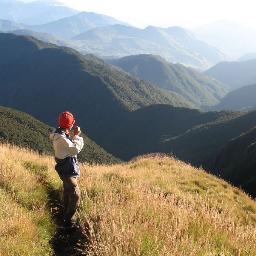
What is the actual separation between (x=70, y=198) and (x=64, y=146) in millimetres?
1098

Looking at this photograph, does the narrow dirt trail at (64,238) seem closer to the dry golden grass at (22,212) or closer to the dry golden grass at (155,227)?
the dry golden grass at (22,212)

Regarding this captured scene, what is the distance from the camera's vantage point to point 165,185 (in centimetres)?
1507

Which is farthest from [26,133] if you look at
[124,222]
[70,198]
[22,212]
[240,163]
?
[124,222]

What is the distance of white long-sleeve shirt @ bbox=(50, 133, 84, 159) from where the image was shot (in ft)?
31.2

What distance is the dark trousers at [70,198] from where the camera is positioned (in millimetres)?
9344

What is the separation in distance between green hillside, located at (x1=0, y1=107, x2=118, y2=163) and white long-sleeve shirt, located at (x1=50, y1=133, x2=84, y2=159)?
95.3 meters

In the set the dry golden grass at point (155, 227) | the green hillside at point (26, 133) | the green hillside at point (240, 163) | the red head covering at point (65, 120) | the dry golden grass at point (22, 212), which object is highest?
the red head covering at point (65, 120)

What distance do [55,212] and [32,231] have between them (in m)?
1.97

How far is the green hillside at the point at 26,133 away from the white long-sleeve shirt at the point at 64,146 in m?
95.3

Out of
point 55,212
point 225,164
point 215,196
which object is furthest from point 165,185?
point 225,164

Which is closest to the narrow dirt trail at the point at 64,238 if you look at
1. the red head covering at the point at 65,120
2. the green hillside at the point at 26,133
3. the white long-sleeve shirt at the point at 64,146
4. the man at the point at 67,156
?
the man at the point at 67,156

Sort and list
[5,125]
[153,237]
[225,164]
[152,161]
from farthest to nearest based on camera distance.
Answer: [5,125], [225,164], [152,161], [153,237]

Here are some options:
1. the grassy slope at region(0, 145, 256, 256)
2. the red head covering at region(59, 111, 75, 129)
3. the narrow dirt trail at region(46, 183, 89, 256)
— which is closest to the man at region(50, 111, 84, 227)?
the red head covering at region(59, 111, 75, 129)

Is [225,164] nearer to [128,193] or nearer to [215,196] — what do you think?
[215,196]
